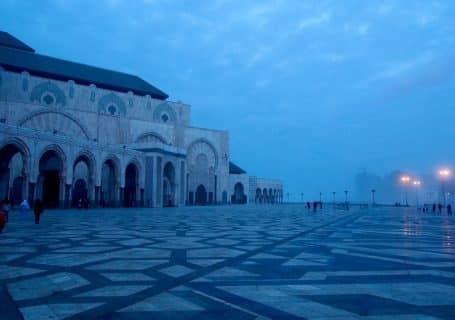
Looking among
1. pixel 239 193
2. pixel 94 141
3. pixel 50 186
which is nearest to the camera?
pixel 94 141

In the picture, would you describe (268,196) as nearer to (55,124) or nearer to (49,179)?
(55,124)

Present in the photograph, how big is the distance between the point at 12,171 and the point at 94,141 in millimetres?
9750

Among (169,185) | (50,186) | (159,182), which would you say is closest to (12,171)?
(50,186)

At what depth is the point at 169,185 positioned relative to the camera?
43812 mm

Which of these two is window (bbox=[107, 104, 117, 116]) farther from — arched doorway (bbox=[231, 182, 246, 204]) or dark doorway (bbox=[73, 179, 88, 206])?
arched doorway (bbox=[231, 182, 246, 204])

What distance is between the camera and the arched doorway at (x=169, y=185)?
43.1 m

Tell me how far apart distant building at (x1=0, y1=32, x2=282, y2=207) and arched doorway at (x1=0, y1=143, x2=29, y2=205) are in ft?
0.22

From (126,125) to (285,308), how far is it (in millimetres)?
45762

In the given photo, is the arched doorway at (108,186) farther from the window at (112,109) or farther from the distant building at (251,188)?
the distant building at (251,188)

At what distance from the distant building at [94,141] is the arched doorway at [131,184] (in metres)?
0.12

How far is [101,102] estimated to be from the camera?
48.4 m

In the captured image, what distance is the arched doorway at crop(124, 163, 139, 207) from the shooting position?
39219mm

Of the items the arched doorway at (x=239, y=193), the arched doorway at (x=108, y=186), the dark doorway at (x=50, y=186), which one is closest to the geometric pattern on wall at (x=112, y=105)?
the arched doorway at (x=108, y=186)

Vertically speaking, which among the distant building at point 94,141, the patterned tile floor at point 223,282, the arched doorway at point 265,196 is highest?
the distant building at point 94,141
